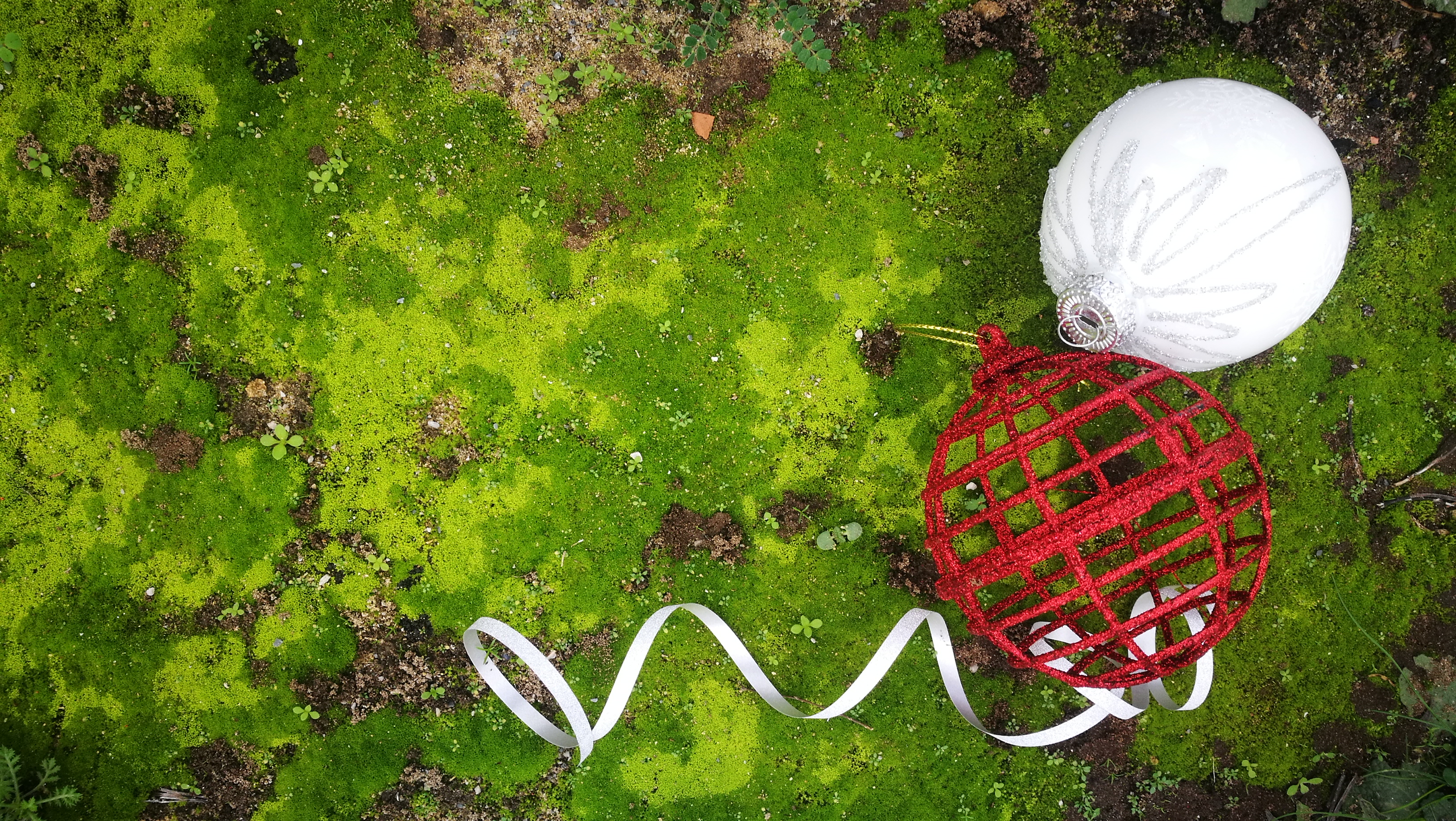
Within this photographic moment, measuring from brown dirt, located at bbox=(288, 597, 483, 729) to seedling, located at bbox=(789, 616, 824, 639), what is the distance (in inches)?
77.6

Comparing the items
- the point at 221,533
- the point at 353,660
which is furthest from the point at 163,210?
the point at 353,660

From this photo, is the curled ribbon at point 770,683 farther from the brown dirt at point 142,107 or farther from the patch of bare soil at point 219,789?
the brown dirt at point 142,107

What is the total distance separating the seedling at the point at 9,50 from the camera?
4441 millimetres

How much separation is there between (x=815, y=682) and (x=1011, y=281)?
2.75 metres

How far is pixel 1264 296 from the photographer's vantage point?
3113mm

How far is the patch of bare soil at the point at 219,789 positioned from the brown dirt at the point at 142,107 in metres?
3.79

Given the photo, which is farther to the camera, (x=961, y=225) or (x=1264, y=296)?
(x=961, y=225)

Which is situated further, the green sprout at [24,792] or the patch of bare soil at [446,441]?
the patch of bare soil at [446,441]

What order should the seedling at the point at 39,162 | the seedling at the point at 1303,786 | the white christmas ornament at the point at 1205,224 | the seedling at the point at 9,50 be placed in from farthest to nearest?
the seedling at the point at 1303,786 < the seedling at the point at 39,162 < the seedling at the point at 9,50 < the white christmas ornament at the point at 1205,224

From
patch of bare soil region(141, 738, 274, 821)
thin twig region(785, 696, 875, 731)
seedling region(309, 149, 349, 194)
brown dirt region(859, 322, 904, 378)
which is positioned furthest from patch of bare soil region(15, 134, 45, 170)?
thin twig region(785, 696, 875, 731)

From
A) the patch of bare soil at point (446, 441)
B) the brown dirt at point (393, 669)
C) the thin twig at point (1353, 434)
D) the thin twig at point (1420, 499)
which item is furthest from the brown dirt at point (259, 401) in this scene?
the thin twig at point (1420, 499)

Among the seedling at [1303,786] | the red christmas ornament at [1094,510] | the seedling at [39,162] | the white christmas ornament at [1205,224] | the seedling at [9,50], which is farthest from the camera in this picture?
the seedling at [1303,786]

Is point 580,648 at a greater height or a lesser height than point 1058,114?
lesser

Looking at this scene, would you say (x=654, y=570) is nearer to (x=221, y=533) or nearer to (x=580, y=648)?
(x=580, y=648)
